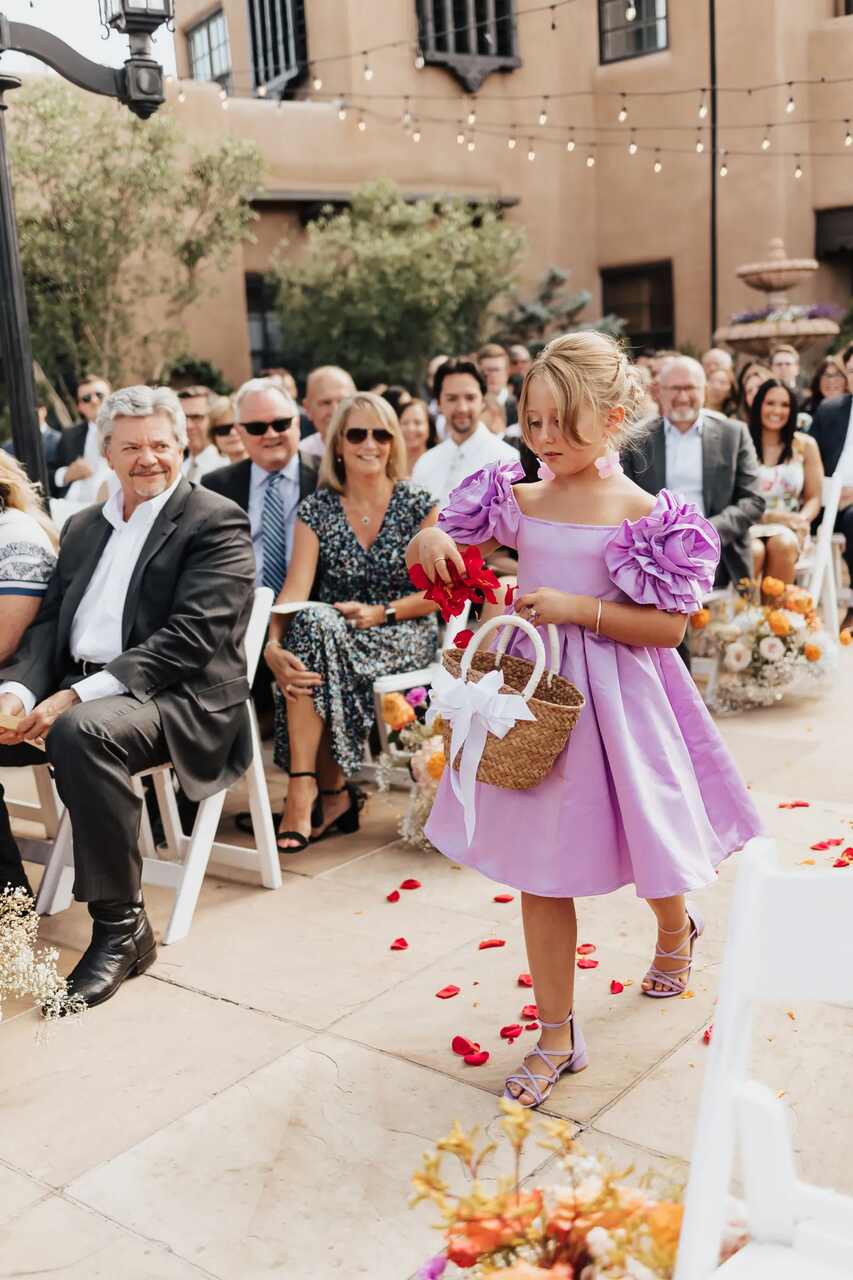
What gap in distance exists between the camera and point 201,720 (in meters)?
3.83

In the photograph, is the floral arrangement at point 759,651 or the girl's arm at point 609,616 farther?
the floral arrangement at point 759,651

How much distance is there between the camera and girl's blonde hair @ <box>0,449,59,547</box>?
4070 millimetres

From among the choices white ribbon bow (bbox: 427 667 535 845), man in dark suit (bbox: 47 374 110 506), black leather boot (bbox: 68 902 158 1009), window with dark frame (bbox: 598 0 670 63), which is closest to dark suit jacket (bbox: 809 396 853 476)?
man in dark suit (bbox: 47 374 110 506)

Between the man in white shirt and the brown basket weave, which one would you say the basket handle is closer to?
the brown basket weave

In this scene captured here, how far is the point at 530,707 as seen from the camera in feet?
8.47

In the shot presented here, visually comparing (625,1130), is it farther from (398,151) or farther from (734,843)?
(398,151)

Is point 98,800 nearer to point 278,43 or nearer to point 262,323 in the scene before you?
point 262,323

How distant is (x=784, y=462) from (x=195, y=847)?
5.03m

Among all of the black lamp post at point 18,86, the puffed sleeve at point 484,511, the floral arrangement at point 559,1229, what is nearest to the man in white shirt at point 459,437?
the black lamp post at point 18,86

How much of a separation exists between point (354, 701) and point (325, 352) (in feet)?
42.2

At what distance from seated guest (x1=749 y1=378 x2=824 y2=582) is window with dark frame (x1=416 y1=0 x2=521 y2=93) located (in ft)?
41.1

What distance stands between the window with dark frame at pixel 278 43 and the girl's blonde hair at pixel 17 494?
50.6 ft

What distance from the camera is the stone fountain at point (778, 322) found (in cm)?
1510

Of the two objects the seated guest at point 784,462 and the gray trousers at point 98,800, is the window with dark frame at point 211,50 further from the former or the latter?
the gray trousers at point 98,800
